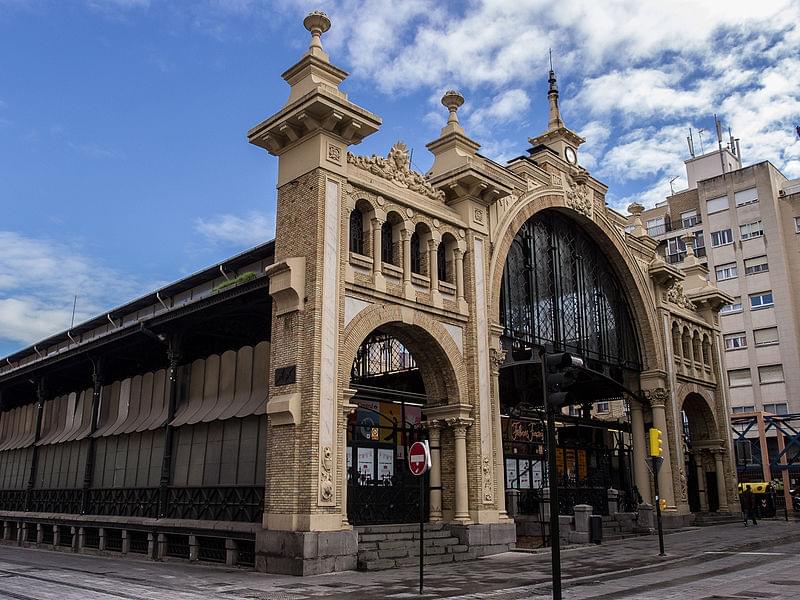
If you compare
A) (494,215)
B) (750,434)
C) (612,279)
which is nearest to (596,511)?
(612,279)

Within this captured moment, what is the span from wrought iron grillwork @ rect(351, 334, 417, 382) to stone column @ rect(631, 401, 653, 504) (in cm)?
1215

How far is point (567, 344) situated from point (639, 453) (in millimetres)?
6952

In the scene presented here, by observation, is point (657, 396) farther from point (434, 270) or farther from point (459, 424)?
point (434, 270)

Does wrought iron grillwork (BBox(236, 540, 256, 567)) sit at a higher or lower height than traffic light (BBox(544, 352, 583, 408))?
lower

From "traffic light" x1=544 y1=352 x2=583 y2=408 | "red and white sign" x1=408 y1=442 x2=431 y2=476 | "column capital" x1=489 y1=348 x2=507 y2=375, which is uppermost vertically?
"column capital" x1=489 y1=348 x2=507 y2=375

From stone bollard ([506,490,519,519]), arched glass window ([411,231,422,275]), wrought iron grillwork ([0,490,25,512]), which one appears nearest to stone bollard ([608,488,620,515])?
stone bollard ([506,490,519,519])

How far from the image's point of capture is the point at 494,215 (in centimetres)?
2467

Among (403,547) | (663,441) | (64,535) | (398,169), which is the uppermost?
(398,169)

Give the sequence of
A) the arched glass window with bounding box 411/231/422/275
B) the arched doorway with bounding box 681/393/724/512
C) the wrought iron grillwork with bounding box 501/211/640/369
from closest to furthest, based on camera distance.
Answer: the arched glass window with bounding box 411/231/422/275 < the wrought iron grillwork with bounding box 501/211/640/369 < the arched doorway with bounding box 681/393/724/512

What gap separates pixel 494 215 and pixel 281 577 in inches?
546

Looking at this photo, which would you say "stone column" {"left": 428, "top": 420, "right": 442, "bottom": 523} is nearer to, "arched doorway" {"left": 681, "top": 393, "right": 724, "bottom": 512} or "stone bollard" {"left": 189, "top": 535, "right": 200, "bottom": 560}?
"stone bollard" {"left": 189, "top": 535, "right": 200, "bottom": 560}

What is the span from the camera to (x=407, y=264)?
20812mm

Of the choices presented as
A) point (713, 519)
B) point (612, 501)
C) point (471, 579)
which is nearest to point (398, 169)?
point (471, 579)

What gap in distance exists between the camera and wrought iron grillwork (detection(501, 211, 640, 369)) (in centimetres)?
2617
